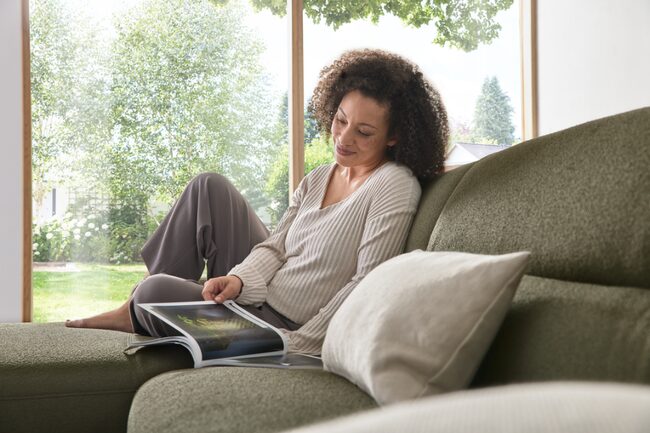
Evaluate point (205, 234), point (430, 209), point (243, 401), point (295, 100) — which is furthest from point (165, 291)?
point (295, 100)

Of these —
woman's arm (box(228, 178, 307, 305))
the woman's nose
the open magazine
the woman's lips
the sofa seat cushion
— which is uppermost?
the woman's nose

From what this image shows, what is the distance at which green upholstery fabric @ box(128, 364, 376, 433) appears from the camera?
1.04m

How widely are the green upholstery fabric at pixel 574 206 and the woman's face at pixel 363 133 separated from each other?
23.0 inches

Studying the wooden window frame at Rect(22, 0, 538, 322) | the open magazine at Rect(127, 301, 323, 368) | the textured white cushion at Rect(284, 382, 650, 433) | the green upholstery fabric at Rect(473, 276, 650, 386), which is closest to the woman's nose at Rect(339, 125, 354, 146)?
the open magazine at Rect(127, 301, 323, 368)

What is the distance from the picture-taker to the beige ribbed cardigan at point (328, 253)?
5.58 ft

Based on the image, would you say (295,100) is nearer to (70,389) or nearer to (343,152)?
(343,152)

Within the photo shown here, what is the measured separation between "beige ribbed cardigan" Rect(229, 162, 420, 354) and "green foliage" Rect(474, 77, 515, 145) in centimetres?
300

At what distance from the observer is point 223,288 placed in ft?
6.31

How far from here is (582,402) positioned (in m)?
0.36

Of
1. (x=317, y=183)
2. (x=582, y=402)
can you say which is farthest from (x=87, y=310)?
(x=582, y=402)

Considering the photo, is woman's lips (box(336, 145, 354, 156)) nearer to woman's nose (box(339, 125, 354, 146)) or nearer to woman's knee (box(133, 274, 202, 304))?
woman's nose (box(339, 125, 354, 146))

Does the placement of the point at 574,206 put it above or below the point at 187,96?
below

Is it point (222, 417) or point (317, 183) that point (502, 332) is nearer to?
point (222, 417)

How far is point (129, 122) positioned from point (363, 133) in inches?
92.9
